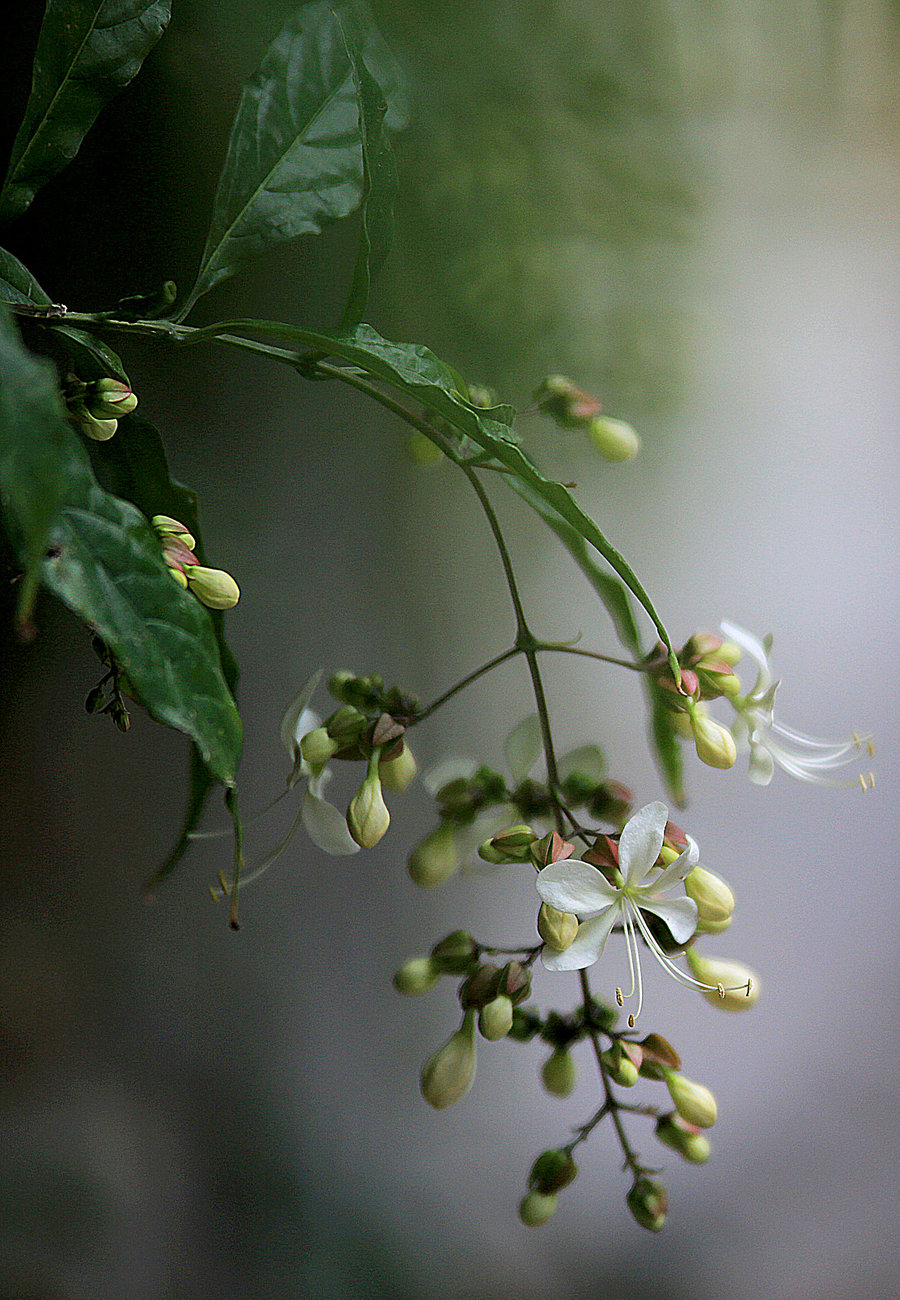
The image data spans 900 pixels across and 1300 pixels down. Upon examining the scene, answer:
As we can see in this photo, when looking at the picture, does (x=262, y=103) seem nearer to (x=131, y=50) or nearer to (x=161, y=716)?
(x=131, y=50)

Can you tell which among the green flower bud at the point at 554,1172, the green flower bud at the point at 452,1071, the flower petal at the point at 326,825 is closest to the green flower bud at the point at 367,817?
the flower petal at the point at 326,825

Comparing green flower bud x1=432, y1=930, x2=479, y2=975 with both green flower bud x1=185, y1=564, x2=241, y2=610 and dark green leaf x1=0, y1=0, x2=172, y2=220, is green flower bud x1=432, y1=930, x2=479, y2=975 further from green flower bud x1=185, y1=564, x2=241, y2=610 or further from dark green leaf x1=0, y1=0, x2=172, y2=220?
dark green leaf x1=0, y1=0, x2=172, y2=220

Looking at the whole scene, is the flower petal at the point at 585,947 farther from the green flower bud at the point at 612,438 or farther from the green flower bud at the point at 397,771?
the green flower bud at the point at 612,438

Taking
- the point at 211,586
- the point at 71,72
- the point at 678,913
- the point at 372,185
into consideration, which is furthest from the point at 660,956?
the point at 71,72

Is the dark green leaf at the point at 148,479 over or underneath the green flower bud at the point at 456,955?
over

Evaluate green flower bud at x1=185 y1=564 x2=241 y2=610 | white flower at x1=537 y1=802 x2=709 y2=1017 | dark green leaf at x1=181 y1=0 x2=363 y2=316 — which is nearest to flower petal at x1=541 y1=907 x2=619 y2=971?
white flower at x1=537 y1=802 x2=709 y2=1017
